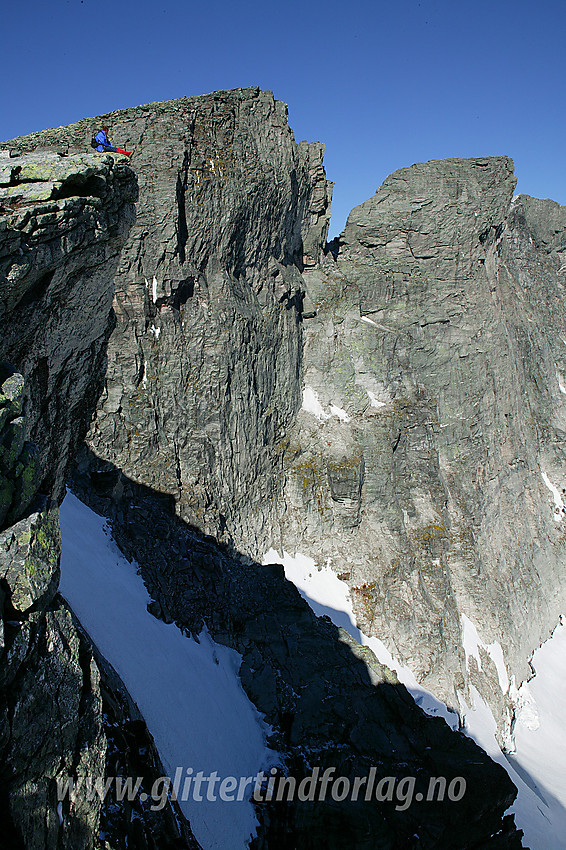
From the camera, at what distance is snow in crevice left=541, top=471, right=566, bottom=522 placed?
1463 inches

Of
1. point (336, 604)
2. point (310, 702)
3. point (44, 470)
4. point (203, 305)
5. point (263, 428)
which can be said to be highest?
point (203, 305)

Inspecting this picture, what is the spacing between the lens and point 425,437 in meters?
29.6

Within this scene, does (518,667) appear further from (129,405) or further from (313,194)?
(313,194)

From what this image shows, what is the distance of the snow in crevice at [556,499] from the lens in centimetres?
3716

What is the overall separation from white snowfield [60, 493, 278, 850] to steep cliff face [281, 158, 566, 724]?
11.9 meters

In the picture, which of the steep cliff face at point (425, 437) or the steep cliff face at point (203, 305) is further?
the steep cliff face at point (425, 437)

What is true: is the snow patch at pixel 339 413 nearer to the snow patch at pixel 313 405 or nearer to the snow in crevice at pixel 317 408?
the snow in crevice at pixel 317 408

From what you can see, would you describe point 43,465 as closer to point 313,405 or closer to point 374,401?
point 313,405

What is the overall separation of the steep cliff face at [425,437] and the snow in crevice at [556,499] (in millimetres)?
3042

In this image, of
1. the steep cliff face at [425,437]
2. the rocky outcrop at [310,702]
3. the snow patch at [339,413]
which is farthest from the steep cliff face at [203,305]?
the snow patch at [339,413]

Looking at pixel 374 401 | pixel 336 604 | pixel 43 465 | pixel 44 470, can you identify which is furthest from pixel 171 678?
pixel 374 401

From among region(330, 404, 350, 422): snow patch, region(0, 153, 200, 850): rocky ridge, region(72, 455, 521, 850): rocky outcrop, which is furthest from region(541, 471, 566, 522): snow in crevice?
region(0, 153, 200, 850): rocky ridge

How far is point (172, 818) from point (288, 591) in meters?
11.3

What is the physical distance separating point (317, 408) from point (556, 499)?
20.5 meters
